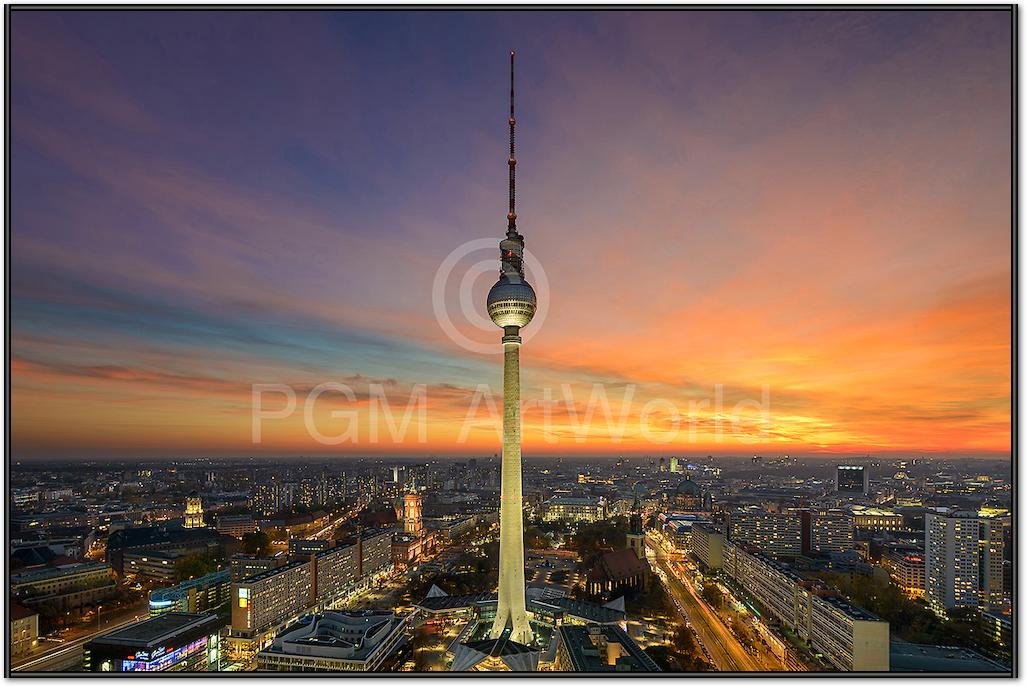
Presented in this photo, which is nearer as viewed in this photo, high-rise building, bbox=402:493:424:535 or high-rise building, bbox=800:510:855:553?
high-rise building, bbox=800:510:855:553

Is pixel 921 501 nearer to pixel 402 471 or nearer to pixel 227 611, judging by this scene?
pixel 227 611

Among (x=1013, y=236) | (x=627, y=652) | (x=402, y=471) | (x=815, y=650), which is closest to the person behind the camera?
(x=1013, y=236)

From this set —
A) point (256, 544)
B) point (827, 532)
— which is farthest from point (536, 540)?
point (827, 532)

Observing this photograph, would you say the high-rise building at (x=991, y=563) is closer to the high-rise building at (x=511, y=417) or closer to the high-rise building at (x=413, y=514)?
the high-rise building at (x=511, y=417)

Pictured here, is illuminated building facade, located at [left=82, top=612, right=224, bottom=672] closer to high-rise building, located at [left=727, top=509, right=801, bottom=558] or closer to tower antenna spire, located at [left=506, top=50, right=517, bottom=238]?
tower antenna spire, located at [left=506, top=50, right=517, bottom=238]

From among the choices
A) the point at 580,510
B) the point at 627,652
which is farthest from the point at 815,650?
the point at 580,510

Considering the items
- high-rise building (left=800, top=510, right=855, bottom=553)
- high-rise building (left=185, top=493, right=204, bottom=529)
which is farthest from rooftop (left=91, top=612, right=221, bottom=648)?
high-rise building (left=800, top=510, right=855, bottom=553)
